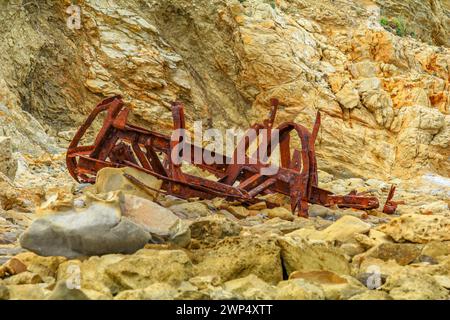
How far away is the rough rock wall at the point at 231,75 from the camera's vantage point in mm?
13734

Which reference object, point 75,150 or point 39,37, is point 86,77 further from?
point 75,150

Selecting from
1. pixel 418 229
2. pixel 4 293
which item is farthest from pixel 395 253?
pixel 4 293

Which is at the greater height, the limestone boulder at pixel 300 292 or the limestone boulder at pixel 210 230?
the limestone boulder at pixel 300 292

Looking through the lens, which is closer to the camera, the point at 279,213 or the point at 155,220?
the point at 155,220

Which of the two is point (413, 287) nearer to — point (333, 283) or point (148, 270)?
point (333, 283)

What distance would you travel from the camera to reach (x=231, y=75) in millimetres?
15289

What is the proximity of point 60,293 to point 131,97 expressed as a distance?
1159cm

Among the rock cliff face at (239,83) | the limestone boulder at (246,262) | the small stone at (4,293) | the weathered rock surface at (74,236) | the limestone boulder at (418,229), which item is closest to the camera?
the small stone at (4,293)

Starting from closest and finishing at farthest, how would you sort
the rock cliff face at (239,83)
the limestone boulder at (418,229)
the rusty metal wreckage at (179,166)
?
1. the limestone boulder at (418,229)
2. the rusty metal wreckage at (179,166)
3. the rock cliff face at (239,83)

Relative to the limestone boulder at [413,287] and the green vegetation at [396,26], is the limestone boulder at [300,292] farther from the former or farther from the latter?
the green vegetation at [396,26]

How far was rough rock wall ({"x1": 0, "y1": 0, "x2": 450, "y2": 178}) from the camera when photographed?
13734 millimetres

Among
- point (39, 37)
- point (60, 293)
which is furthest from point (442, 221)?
point (39, 37)

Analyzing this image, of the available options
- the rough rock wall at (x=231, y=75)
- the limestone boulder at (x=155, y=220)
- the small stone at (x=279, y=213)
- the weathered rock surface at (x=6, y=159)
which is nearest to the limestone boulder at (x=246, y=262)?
the limestone boulder at (x=155, y=220)

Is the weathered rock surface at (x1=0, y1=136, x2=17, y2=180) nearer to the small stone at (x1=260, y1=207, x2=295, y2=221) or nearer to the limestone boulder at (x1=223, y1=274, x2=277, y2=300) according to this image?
the small stone at (x1=260, y1=207, x2=295, y2=221)
